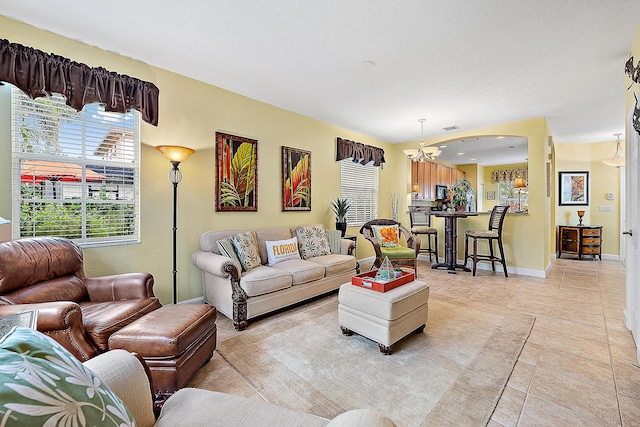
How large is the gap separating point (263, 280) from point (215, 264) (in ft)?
1.66

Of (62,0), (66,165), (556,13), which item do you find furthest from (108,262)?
(556,13)

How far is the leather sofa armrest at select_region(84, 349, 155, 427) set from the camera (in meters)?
0.94

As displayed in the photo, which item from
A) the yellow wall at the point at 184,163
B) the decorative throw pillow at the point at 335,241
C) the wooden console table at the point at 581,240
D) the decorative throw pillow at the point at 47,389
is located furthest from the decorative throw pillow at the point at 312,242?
the wooden console table at the point at 581,240

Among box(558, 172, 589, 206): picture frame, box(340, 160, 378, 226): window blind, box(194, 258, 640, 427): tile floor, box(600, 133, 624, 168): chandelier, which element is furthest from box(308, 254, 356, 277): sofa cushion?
box(558, 172, 589, 206): picture frame

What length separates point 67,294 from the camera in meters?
2.09

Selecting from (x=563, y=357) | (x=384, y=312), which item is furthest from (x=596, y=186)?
(x=384, y=312)

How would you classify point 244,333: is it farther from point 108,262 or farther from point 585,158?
point 585,158

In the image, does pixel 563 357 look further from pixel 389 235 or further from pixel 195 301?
pixel 195 301

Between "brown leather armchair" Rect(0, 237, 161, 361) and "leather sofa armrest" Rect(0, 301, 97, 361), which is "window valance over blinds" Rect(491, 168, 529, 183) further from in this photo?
"leather sofa armrest" Rect(0, 301, 97, 361)

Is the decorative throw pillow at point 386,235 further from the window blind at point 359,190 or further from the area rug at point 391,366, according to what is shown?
the area rug at point 391,366

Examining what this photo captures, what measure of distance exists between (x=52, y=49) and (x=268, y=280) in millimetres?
2814

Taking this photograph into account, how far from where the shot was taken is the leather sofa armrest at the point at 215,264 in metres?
2.71

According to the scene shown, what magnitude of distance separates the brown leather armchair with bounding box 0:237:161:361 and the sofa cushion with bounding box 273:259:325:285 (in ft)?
4.47

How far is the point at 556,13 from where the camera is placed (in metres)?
2.14
